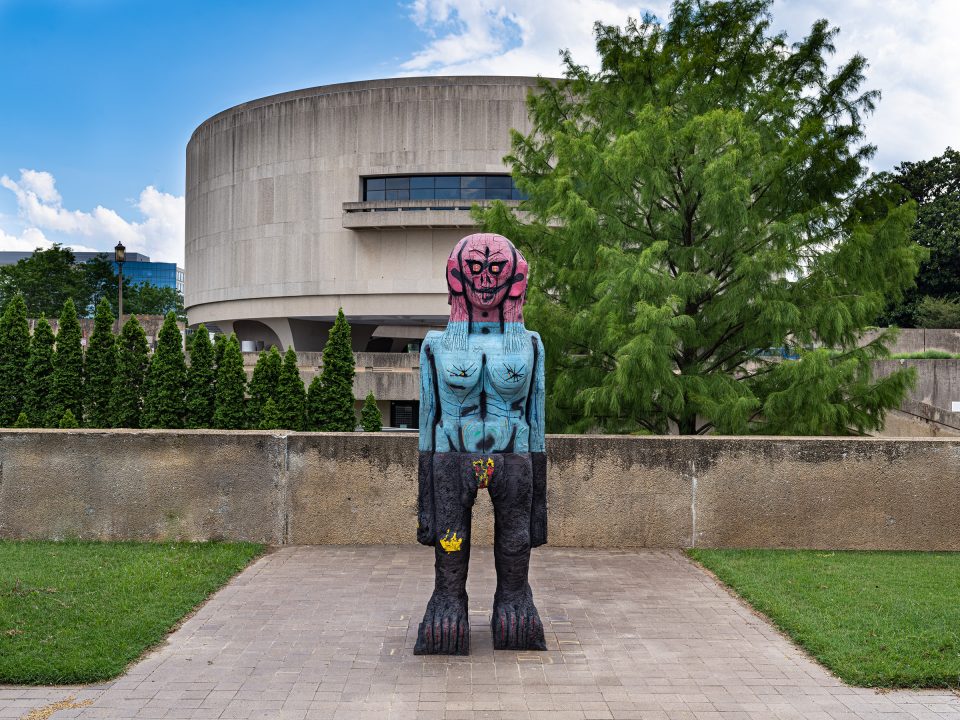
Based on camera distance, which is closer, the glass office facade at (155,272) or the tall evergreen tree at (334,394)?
the tall evergreen tree at (334,394)

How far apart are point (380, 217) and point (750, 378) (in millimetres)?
A: 22643

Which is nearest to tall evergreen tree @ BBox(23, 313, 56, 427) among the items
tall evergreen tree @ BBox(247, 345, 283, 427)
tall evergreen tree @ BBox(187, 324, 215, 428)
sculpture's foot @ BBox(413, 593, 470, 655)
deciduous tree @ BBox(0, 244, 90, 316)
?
tall evergreen tree @ BBox(187, 324, 215, 428)

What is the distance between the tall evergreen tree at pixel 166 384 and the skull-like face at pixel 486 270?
1307 centimetres

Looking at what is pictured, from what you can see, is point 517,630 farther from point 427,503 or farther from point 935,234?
Answer: point 935,234

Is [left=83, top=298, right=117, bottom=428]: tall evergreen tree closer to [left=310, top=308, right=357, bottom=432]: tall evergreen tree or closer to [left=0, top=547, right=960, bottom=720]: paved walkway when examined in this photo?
[left=310, top=308, right=357, bottom=432]: tall evergreen tree

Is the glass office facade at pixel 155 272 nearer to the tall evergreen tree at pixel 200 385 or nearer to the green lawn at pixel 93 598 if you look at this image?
the tall evergreen tree at pixel 200 385

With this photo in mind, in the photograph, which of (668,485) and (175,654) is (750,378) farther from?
(175,654)

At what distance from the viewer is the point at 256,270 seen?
35.5 meters

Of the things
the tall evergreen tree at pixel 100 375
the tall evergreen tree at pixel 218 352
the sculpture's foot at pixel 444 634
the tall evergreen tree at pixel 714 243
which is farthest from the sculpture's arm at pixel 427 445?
the tall evergreen tree at pixel 218 352

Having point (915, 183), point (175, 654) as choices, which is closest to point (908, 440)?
point (175, 654)

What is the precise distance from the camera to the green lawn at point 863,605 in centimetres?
554

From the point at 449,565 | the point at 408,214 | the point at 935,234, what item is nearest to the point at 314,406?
the point at 449,565

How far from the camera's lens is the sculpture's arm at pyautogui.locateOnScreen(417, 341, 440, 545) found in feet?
20.2

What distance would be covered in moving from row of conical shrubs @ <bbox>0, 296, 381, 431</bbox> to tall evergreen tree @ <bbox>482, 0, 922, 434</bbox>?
7.73 meters
